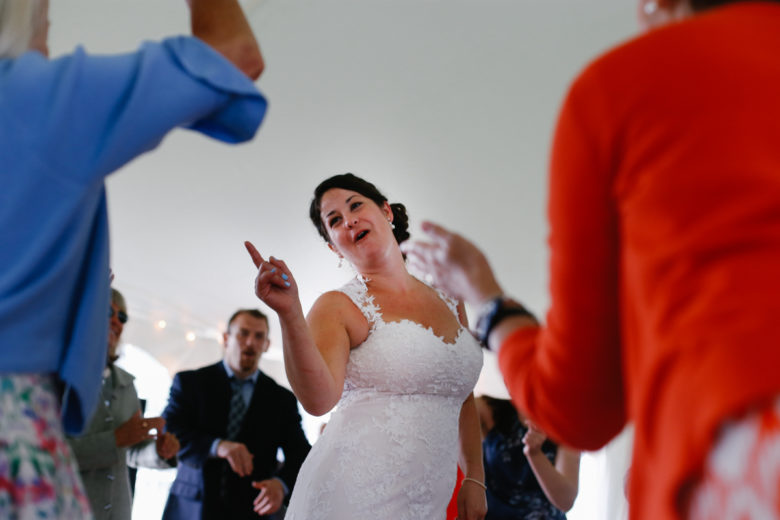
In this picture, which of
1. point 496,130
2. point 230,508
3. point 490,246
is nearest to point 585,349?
point 230,508

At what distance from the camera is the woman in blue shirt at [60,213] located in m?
0.87

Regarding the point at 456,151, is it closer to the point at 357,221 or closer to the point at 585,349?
the point at 357,221

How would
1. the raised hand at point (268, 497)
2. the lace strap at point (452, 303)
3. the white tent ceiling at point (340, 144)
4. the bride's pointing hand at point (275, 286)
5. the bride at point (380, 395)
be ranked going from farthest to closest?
the white tent ceiling at point (340, 144) → the raised hand at point (268, 497) → the lace strap at point (452, 303) → the bride at point (380, 395) → the bride's pointing hand at point (275, 286)

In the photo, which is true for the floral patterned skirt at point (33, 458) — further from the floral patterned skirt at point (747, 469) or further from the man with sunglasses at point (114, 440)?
the man with sunglasses at point (114, 440)

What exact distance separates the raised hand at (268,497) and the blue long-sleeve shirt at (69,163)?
107 inches

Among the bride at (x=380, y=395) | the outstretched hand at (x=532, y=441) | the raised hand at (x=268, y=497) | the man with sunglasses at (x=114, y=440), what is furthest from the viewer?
the raised hand at (x=268, y=497)

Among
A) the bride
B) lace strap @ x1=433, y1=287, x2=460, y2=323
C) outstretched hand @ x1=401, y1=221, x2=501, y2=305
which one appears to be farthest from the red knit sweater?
lace strap @ x1=433, y1=287, x2=460, y2=323

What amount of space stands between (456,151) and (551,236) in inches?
233

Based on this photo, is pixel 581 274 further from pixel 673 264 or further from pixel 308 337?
pixel 308 337

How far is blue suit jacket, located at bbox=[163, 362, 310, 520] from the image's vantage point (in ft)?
12.1

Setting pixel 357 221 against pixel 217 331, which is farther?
pixel 217 331

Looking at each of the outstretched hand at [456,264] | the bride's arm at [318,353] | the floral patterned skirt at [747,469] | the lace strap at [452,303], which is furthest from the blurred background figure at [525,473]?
the floral patterned skirt at [747,469]

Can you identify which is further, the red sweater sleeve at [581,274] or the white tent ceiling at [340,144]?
the white tent ceiling at [340,144]

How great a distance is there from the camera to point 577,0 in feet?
18.3
